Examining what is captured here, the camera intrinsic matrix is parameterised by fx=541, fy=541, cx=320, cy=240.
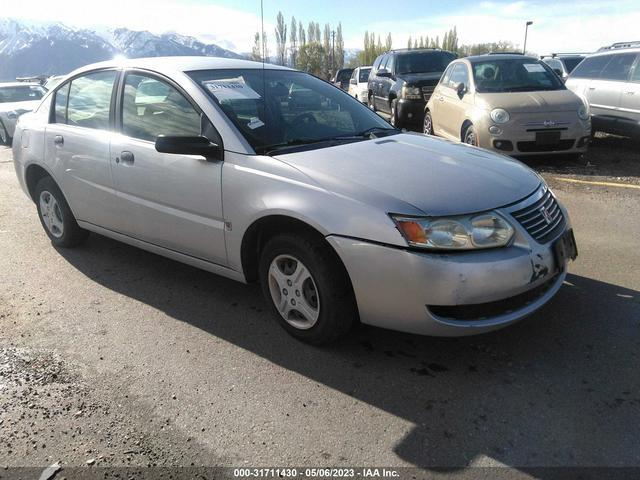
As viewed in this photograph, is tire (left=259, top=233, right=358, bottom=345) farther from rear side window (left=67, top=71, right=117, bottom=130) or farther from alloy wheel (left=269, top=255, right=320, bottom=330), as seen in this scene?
rear side window (left=67, top=71, right=117, bottom=130)

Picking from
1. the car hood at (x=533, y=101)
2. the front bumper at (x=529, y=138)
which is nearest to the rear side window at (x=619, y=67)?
the car hood at (x=533, y=101)

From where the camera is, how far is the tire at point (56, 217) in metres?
4.78

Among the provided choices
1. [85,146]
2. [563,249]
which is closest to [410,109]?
[85,146]

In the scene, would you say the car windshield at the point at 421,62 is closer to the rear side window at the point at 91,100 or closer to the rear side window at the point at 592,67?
the rear side window at the point at 592,67

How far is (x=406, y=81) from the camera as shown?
11.4m

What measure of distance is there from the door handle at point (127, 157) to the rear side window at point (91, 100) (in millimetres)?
394

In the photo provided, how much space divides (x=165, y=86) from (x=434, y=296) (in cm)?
238

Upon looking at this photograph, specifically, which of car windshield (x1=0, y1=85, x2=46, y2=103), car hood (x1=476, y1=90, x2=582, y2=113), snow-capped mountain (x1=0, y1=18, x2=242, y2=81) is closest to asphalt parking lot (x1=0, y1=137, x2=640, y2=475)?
car hood (x1=476, y1=90, x2=582, y2=113)

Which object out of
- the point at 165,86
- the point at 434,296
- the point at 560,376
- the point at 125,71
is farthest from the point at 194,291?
the point at 560,376

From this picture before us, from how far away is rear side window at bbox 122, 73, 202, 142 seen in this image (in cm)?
361

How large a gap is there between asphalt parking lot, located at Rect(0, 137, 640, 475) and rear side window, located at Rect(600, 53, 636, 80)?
5.87m

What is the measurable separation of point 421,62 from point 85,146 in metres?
9.74

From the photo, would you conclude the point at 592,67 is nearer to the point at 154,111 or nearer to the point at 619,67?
the point at 619,67

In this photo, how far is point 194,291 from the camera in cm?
408
